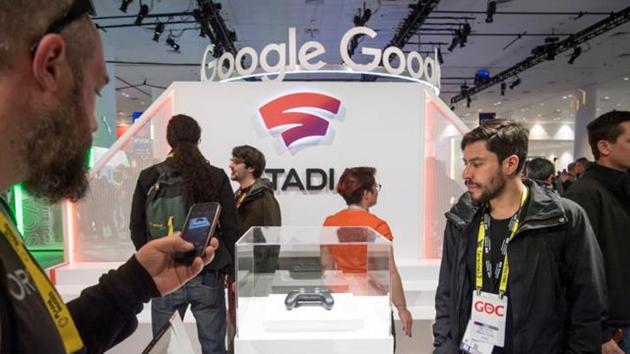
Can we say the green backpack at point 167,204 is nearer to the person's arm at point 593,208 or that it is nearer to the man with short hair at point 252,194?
the man with short hair at point 252,194

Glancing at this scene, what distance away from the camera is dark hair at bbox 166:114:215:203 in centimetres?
229

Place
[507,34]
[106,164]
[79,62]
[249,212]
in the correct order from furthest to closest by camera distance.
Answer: [507,34]
[106,164]
[249,212]
[79,62]

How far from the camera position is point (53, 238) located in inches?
293

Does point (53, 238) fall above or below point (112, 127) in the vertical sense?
below

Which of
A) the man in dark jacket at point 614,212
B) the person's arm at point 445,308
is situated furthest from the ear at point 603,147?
the person's arm at point 445,308

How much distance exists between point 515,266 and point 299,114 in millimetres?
3232

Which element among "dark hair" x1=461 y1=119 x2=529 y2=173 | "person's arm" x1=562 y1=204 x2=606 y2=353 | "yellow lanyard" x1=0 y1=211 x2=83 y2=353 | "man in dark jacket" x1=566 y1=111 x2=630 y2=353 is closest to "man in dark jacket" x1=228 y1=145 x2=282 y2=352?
"dark hair" x1=461 y1=119 x2=529 y2=173

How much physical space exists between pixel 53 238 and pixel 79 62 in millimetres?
7950

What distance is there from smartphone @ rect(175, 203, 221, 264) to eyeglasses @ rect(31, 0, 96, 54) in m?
0.57

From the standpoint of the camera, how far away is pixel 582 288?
169cm

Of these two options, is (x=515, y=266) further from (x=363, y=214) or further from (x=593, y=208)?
(x=363, y=214)

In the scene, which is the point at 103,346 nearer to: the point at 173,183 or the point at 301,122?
the point at 173,183

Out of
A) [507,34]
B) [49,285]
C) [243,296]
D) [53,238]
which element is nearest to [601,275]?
[243,296]

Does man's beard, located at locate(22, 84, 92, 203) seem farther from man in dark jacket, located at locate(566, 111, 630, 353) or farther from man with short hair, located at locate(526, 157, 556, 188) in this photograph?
man with short hair, located at locate(526, 157, 556, 188)
